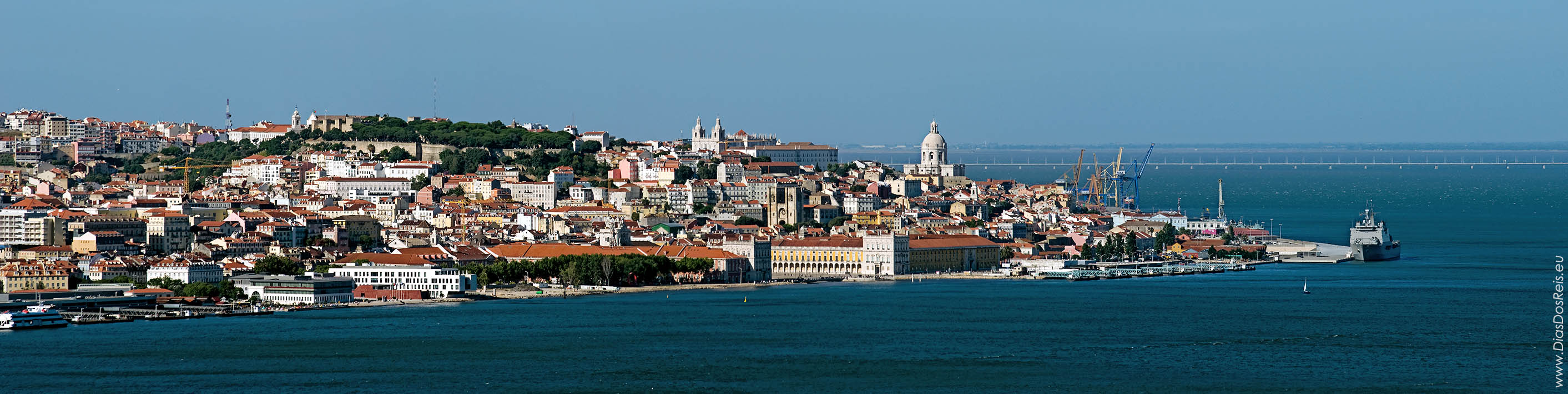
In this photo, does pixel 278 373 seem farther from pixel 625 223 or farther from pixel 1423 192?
pixel 1423 192

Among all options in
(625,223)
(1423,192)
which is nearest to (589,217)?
(625,223)

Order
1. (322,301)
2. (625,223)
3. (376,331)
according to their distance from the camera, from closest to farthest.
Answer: (376,331)
(322,301)
(625,223)

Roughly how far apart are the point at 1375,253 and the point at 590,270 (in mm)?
16193

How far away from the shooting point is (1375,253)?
45438 mm

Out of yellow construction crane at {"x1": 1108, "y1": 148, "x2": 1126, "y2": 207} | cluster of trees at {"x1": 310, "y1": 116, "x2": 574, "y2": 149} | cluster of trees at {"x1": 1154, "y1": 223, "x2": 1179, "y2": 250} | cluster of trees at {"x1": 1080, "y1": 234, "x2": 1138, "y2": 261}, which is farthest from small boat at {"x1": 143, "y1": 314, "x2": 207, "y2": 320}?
yellow construction crane at {"x1": 1108, "y1": 148, "x2": 1126, "y2": 207}

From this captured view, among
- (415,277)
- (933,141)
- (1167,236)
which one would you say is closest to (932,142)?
(933,141)

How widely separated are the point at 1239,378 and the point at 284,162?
3562 cm

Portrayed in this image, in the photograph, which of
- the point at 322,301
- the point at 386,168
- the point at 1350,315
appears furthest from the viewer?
the point at 386,168

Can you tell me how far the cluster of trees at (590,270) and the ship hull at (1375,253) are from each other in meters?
14.0

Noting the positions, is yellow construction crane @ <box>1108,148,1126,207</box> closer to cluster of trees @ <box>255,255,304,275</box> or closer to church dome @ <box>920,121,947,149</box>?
church dome @ <box>920,121,947,149</box>

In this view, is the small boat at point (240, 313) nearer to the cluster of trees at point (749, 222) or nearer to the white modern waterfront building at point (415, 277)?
the white modern waterfront building at point (415, 277)

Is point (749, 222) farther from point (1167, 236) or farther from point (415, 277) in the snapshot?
point (415, 277)

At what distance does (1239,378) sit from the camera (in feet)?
78.3

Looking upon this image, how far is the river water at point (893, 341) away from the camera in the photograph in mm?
23766
